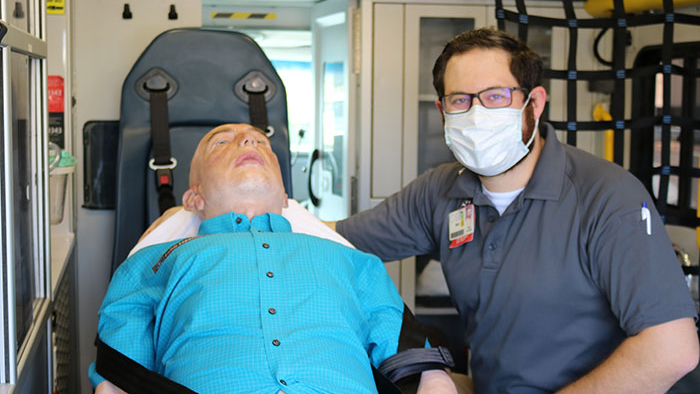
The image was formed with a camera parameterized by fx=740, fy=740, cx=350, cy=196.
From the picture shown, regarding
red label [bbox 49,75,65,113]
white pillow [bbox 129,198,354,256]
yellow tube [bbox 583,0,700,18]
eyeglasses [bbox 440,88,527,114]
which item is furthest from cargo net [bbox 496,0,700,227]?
red label [bbox 49,75,65,113]

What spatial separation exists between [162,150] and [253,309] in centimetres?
125

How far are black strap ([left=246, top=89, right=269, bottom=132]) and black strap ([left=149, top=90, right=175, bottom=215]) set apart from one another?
0.35 metres

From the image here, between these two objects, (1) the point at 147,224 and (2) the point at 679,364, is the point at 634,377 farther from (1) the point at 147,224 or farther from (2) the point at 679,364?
(1) the point at 147,224

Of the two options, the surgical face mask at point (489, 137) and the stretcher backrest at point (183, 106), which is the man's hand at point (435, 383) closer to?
the surgical face mask at point (489, 137)

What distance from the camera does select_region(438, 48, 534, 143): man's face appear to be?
2.24 metres

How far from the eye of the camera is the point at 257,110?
3156mm

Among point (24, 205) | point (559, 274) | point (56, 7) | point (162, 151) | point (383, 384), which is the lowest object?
point (383, 384)

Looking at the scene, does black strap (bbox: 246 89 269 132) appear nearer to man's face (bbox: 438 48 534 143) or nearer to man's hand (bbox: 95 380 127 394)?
man's face (bbox: 438 48 534 143)

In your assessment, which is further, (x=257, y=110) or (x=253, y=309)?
(x=257, y=110)

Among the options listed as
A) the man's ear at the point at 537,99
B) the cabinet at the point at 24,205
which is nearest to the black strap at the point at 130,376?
the cabinet at the point at 24,205

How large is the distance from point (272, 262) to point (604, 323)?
1.00m

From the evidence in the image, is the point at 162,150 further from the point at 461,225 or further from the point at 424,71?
the point at 424,71

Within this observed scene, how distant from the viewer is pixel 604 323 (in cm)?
219

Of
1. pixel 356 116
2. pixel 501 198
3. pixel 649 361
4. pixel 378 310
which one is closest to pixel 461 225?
pixel 501 198
